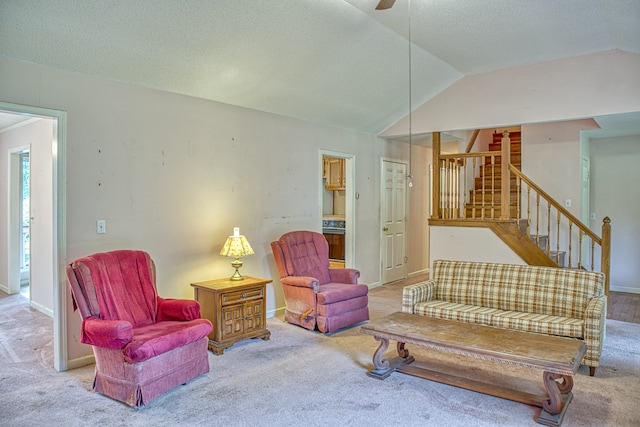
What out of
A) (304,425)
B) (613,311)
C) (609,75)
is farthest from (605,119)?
(304,425)

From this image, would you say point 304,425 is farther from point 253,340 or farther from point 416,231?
point 416,231

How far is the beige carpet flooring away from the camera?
271 cm

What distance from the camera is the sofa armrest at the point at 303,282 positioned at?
450cm

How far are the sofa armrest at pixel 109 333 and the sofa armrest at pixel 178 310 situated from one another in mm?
545

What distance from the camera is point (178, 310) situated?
3424mm

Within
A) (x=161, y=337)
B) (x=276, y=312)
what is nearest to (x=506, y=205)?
(x=276, y=312)

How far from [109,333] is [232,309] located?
1281 millimetres

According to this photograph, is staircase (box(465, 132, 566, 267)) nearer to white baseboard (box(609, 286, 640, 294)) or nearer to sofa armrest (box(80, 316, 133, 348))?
white baseboard (box(609, 286, 640, 294))

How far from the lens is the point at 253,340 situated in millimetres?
4250

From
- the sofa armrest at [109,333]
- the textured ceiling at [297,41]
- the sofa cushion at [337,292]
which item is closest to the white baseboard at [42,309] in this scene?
the sofa armrest at [109,333]

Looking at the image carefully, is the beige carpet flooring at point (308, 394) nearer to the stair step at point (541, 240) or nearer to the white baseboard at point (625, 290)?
the stair step at point (541, 240)

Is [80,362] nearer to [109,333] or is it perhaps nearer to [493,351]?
[109,333]

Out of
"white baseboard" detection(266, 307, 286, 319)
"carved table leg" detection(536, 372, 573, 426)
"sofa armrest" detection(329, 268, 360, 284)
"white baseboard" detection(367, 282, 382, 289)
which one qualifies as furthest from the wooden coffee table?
"white baseboard" detection(367, 282, 382, 289)

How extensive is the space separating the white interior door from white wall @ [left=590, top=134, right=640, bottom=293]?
283cm
